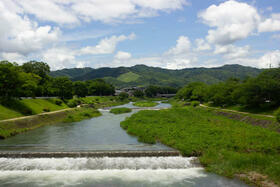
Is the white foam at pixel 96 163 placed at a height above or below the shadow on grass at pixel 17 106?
below

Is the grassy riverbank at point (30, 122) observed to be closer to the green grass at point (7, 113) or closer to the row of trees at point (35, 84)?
the green grass at point (7, 113)

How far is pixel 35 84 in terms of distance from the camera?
5981 cm

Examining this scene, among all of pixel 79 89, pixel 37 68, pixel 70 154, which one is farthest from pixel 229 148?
pixel 79 89

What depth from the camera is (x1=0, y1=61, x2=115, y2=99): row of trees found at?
53562 mm

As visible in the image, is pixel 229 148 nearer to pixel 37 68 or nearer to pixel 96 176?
pixel 96 176

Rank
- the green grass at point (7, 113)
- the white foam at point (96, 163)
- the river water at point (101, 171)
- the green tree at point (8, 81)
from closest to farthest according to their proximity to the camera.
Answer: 1. the river water at point (101, 171)
2. the white foam at point (96, 163)
3. the green grass at point (7, 113)
4. the green tree at point (8, 81)

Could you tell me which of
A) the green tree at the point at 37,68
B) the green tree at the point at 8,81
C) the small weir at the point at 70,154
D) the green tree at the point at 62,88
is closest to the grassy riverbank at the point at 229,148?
the small weir at the point at 70,154

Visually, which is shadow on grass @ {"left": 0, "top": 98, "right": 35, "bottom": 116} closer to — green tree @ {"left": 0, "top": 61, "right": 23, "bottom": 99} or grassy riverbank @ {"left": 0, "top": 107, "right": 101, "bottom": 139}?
green tree @ {"left": 0, "top": 61, "right": 23, "bottom": 99}

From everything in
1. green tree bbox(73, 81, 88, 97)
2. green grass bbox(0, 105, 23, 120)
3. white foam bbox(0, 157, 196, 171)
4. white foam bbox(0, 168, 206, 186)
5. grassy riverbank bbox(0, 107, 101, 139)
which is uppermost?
green tree bbox(73, 81, 88, 97)

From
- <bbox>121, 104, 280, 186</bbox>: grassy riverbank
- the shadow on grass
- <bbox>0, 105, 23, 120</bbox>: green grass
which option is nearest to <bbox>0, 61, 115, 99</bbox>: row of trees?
the shadow on grass

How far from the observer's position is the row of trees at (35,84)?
53562 mm

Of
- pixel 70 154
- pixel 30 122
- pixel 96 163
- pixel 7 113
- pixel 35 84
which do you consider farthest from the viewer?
pixel 35 84

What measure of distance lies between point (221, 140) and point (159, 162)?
35.9ft

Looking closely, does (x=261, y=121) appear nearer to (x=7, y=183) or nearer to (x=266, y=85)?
(x=266, y=85)
